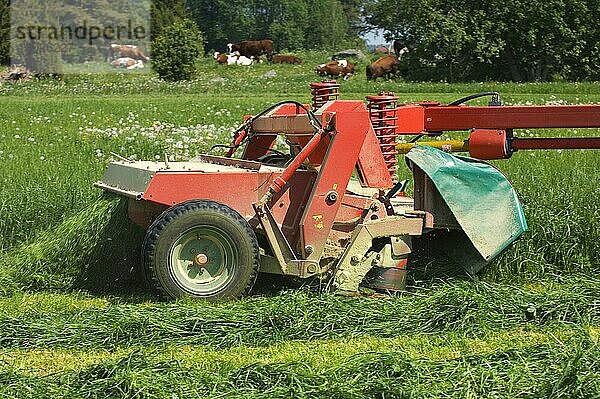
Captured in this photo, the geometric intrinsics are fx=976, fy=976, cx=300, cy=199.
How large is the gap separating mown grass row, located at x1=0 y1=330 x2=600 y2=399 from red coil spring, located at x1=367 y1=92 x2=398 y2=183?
2.24 meters

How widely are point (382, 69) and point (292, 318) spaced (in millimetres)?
40739

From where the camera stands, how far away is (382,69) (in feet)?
152

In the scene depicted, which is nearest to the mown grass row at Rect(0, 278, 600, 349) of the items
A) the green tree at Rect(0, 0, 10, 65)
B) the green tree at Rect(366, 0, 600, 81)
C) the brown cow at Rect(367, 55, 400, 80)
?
the green tree at Rect(366, 0, 600, 81)

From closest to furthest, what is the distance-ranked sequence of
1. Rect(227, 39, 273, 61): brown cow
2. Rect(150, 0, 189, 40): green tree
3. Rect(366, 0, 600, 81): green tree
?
Rect(366, 0, 600, 81): green tree → Rect(150, 0, 189, 40): green tree → Rect(227, 39, 273, 61): brown cow

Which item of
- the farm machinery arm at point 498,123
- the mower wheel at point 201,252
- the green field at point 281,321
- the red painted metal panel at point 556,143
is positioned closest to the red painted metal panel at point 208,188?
the mower wheel at point 201,252

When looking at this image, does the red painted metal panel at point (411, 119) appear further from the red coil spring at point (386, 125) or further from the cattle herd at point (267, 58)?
the cattle herd at point (267, 58)

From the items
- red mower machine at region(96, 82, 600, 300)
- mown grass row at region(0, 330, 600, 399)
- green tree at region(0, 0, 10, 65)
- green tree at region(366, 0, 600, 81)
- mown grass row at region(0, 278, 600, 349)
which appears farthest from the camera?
green tree at region(0, 0, 10, 65)

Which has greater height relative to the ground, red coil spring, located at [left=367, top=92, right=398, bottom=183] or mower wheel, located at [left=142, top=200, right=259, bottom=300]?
red coil spring, located at [left=367, top=92, right=398, bottom=183]

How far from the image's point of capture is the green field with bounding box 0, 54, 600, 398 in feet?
16.5

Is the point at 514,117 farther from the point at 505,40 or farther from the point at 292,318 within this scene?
the point at 505,40

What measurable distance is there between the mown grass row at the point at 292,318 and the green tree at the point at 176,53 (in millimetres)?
34002

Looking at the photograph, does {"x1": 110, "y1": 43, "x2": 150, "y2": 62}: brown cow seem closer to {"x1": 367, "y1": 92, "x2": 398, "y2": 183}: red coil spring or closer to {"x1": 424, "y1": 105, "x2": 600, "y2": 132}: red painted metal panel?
{"x1": 424, "y1": 105, "x2": 600, "y2": 132}: red painted metal panel

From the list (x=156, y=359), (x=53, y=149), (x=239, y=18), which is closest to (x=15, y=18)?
(x=53, y=149)

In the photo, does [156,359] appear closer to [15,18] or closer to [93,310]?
[93,310]
